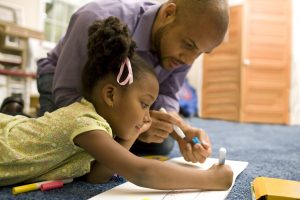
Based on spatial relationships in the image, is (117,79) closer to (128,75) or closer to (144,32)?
(128,75)

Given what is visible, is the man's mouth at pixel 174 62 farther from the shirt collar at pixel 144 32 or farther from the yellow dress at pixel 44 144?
the yellow dress at pixel 44 144

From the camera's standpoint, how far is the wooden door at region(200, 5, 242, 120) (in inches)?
141

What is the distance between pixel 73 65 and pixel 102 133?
0.30 meters

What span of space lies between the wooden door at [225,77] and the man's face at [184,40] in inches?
110

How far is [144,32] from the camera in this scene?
0.92 m

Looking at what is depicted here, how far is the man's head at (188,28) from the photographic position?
2.60 feet

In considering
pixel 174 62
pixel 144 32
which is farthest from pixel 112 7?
pixel 174 62

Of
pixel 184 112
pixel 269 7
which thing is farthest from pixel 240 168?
pixel 269 7

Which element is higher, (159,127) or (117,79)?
(117,79)

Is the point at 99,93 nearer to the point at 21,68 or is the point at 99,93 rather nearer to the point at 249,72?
the point at 21,68

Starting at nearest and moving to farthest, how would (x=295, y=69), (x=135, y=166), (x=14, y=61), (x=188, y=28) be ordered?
(x=135, y=166) → (x=188, y=28) → (x=14, y=61) → (x=295, y=69)

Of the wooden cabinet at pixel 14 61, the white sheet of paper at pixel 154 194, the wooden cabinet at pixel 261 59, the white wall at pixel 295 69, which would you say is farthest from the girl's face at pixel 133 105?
the white wall at pixel 295 69

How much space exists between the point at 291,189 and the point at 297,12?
3448 millimetres

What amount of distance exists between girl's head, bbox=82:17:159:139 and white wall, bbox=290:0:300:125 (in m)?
3.20
